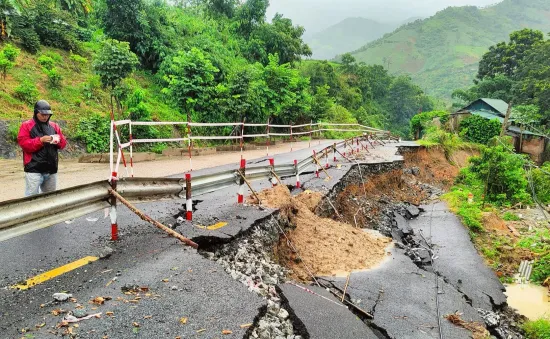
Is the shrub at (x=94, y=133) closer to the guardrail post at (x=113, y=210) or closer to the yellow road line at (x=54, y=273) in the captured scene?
the guardrail post at (x=113, y=210)

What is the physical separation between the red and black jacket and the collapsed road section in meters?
1.36

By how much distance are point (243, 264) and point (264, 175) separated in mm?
3303

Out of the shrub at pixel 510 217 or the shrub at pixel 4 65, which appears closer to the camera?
the shrub at pixel 4 65

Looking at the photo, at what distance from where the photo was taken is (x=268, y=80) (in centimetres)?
2230

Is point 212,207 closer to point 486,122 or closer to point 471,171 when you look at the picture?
point 471,171

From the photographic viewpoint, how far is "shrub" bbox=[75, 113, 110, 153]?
45.0ft

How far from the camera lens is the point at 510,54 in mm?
53906

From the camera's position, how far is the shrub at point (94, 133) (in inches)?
540

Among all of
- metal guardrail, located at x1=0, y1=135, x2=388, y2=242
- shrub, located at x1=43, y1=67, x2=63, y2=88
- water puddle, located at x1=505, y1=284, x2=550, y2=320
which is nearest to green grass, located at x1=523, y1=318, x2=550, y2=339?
water puddle, located at x1=505, y1=284, x2=550, y2=320

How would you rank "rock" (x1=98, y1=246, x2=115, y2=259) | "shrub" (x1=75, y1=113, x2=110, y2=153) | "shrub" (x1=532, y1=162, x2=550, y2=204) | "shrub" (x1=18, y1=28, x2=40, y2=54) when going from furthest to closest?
"shrub" (x1=532, y1=162, x2=550, y2=204), "shrub" (x1=18, y1=28, x2=40, y2=54), "shrub" (x1=75, y1=113, x2=110, y2=153), "rock" (x1=98, y1=246, x2=115, y2=259)

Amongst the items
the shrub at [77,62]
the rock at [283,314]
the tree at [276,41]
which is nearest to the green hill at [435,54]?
the tree at [276,41]

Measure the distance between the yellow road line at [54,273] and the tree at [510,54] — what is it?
61405 millimetres

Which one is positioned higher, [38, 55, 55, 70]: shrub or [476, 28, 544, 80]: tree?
[476, 28, 544, 80]: tree

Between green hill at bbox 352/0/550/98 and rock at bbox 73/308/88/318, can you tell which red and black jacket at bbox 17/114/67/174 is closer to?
rock at bbox 73/308/88/318
